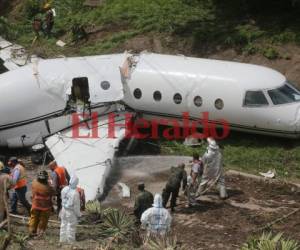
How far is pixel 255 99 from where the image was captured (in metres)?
23.9

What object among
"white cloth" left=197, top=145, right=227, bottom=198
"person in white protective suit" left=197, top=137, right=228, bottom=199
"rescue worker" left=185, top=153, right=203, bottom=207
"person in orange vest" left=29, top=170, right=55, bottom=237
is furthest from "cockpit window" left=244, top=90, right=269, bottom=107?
"person in orange vest" left=29, top=170, right=55, bottom=237

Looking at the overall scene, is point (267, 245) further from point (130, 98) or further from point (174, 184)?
point (130, 98)

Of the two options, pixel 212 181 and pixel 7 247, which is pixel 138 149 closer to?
pixel 212 181

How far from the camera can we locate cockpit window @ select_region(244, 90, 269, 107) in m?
23.8

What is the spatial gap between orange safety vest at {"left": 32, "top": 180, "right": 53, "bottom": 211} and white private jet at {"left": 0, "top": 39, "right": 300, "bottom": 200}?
21.7 ft

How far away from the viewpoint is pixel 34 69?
82.4ft

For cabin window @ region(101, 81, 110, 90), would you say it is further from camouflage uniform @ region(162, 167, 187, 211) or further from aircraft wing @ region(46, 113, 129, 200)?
camouflage uniform @ region(162, 167, 187, 211)

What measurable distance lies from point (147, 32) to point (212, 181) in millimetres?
15461

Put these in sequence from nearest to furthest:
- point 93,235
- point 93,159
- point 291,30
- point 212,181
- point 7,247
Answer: point 7,247 → point 93,235 → point 212,181 → point 93,159 → point 291,30

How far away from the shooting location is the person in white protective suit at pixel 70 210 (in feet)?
52.6

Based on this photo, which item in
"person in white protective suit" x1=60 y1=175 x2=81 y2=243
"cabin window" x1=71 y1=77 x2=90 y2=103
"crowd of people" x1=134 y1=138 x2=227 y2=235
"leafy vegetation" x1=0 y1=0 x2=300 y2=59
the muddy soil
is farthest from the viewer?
"leafy vegetation" x1=0 y1=0 x2=300 y2=59

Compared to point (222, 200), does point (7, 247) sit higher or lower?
higher

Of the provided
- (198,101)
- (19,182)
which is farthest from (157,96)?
(19,182)

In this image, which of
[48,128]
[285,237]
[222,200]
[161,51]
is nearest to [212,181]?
[222,200]
